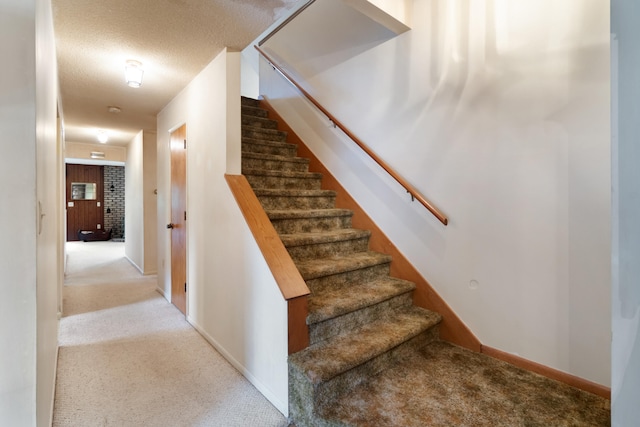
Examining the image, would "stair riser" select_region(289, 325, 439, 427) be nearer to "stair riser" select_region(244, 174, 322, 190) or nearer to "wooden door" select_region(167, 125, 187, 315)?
"stair riser" select_region(244, 174, 322, 190)

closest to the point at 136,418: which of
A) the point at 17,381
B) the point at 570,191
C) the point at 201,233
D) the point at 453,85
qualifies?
the point at 17,381

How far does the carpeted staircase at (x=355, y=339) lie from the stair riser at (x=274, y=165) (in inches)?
0.4

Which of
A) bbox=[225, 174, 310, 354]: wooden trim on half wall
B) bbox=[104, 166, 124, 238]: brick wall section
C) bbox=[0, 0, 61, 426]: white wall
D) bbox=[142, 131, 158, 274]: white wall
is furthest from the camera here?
bbox=[104, 166, 124, 238]: brick wall section

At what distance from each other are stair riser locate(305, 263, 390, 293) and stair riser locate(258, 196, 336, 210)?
834 mm

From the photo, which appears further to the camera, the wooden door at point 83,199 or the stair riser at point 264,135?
the wooden door at point 83,199

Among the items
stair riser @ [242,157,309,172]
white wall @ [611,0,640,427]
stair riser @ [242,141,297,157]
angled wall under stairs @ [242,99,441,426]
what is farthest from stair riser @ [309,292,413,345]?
stair riser @ [242,141,297,157]

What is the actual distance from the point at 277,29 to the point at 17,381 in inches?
151

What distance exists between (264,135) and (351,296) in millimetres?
2253

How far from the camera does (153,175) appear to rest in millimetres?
5055

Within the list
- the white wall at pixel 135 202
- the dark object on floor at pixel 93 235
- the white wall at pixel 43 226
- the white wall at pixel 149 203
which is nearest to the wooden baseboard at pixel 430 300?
the white wall at pixel 43 226

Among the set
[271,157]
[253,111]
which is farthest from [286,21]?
[271,157]

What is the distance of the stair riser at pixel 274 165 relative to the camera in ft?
9.79

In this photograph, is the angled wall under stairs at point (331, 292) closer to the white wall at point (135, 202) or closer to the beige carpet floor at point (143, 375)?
the beige carpet floor at point (143, 375)

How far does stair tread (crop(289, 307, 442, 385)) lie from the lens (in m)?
1.57
